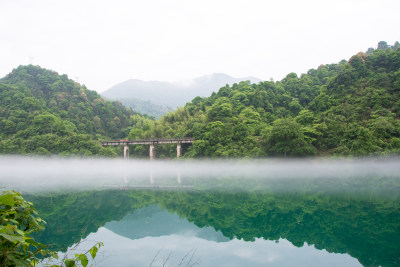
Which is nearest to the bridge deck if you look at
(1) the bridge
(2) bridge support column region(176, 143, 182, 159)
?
(1) the bridge

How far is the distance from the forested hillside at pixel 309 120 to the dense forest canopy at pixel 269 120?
0.35 ft

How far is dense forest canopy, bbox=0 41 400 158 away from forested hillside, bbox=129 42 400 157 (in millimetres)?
106

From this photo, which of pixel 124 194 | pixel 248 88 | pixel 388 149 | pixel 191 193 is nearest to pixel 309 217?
pixel 191 193

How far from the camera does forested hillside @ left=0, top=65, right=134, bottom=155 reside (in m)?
41.8

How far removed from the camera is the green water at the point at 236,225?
8273 mm

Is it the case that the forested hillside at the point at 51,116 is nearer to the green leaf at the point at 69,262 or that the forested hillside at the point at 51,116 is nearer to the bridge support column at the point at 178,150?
the bridge support column at the point at 178,150

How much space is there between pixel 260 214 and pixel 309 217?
2.15 meters

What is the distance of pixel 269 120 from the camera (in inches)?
1786

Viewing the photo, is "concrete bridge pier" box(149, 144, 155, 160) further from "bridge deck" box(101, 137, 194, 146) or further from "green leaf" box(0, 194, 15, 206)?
"green leaf" box(0, 194, 15, 206)

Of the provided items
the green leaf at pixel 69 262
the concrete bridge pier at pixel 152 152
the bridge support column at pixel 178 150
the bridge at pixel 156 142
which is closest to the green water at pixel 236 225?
the green leaf at pixel 69 262

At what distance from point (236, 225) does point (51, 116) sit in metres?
43.4

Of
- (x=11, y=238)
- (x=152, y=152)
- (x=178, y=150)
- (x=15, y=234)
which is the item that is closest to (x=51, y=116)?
(x=152, y=152)

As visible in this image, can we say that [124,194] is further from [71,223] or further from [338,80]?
[338,80]

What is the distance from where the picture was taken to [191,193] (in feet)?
62.1
